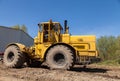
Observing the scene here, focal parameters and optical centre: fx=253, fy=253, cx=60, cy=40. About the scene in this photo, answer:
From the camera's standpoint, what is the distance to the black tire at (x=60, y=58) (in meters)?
13.3

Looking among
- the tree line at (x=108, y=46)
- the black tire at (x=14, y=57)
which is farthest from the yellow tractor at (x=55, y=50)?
the tree line at (x=108, y=46)

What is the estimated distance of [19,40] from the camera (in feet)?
117

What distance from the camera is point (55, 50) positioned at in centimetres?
1366

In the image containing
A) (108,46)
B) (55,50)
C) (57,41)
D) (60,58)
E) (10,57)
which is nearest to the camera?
(55,50)

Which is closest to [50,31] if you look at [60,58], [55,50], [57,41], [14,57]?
[57,41]

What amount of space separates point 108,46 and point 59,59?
87.8 ft

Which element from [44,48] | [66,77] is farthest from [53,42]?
[66,77]

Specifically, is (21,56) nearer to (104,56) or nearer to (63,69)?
(63,69)

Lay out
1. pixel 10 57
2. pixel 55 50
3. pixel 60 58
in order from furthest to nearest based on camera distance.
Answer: pixel 10 57 < pixel 60 58 < pixel 55 50

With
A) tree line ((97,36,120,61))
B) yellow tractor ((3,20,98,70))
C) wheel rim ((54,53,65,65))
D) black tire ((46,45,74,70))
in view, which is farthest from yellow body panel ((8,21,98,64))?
tree line ((97,36,120,61))

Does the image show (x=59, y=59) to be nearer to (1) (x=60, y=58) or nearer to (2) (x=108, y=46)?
(1) (x=60, y=58)

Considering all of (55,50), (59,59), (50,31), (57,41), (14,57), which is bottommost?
(59,59)

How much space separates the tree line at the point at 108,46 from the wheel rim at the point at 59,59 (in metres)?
21.7

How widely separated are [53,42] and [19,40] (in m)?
21.8
